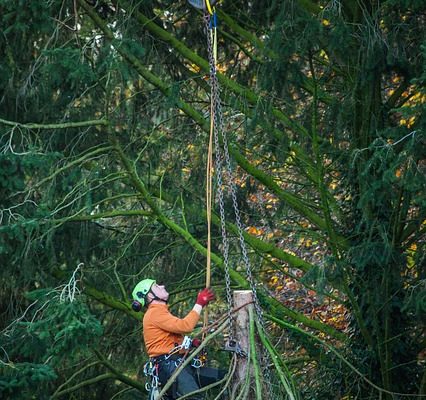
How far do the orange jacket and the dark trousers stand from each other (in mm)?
130

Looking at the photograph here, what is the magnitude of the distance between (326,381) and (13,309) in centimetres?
414

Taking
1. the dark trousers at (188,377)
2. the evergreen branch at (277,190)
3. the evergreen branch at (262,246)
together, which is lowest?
the dark trousers at (188,377)

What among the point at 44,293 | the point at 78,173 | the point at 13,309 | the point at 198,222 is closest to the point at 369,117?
the point at 198,222

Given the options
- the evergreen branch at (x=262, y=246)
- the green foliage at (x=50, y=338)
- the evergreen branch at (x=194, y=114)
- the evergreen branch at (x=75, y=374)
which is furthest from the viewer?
the evergreen branch at (x=75, y=374)

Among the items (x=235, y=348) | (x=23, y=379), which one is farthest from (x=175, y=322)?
(x=23, y=379)

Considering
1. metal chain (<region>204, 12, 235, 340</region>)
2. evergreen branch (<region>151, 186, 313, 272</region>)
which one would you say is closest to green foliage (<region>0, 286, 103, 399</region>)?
evergreen branch (<region>151, 186, 313, 272</region>)

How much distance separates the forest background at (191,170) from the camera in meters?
9.99

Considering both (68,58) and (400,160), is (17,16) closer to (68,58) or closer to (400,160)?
(68,58)

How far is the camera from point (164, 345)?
8.23 metres

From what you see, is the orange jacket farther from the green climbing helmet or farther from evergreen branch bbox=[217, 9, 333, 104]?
evergreen branch bbox=[217, 9, 333, 104]

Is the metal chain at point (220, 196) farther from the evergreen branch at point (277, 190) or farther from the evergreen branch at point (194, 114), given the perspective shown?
the evergreen branch at point (277, 190)

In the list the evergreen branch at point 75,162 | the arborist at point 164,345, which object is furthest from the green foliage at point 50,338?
the arborist at point 164,345

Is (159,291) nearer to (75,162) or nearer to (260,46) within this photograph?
(75,162)

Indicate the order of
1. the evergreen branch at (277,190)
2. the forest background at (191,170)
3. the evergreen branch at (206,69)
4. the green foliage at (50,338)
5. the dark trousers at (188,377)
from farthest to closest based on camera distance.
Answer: the evergreen branch at (206,69) → the evergreen branch at (277,190) → the forest background at (191,170) → the green foliage at (50,338) → the dark trousers at (188,377)
